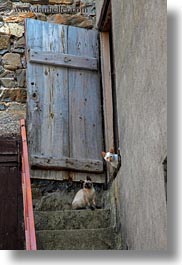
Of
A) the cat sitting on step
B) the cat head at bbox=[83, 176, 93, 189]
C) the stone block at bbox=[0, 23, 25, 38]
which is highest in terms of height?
the stone block at bbox=[0, 23, 25, 38]

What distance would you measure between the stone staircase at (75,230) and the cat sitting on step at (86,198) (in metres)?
0.14

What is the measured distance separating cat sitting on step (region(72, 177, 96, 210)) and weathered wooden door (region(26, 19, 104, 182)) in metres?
0.11

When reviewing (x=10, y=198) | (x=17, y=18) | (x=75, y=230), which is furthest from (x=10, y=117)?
(x=75, y=230)

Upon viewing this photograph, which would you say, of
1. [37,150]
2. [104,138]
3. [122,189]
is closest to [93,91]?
[104,138]

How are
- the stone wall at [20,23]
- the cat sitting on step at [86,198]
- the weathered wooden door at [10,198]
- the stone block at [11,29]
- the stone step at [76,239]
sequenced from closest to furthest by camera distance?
1. the stone step at [76,239]
2. the weathered wooden door at [10,198]
3. the cat sitting on step at [86,198]
4. the stone wall at [20,23]
5. the stone block at [11,29]

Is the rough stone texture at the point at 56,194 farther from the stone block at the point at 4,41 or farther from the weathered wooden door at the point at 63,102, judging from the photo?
the stone block at the point at 4,41

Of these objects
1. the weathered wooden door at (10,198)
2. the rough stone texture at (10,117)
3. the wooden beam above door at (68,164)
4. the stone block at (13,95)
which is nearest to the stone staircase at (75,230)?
the weathered wooden door at (10,198)

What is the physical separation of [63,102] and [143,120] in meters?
1.37

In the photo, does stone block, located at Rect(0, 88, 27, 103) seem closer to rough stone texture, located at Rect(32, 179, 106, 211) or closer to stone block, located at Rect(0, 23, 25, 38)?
stone block, located at Rect(0, 23, 25, 38)

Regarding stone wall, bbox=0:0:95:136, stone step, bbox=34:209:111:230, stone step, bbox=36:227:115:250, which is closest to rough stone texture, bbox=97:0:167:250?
stone step, bbox=36:227:115:250

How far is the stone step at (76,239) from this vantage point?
7.92 feet

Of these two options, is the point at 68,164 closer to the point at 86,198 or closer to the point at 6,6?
the point at 86,198

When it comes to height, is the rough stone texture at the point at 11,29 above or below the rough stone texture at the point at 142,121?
above

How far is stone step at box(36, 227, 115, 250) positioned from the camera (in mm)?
2414
